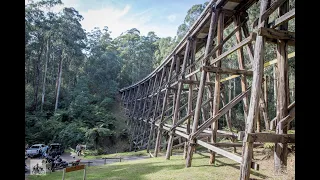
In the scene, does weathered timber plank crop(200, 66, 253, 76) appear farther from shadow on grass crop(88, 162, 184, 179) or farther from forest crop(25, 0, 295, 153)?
forest crop(25, 0, 295, 153)

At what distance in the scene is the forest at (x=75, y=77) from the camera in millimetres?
16062

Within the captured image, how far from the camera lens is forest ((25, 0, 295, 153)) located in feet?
52.7

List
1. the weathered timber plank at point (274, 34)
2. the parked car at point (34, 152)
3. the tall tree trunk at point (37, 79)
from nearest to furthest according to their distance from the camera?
the weathered timber plank at point (274, 34) < the parked car at point (34, 152) < the tall tree trunk at point (37, 79)

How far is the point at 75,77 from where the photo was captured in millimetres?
26938

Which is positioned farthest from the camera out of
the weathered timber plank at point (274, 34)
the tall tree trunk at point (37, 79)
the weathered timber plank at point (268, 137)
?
the tall tree trunk at point (37, 79)

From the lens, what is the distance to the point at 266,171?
495 centimetres

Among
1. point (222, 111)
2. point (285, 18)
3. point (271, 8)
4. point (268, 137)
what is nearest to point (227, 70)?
point (222, 111)

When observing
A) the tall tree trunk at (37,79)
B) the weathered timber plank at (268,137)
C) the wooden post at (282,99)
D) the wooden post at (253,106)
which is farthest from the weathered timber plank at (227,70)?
the tall tree trunk at (37,79)

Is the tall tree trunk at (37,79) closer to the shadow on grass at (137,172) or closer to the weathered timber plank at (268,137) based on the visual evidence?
the shadow on grass at (137,172)

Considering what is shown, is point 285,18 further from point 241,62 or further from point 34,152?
point 34,152

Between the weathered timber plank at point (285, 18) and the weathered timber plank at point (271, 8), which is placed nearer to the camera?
the weathered timber plank at point (285, 18)
